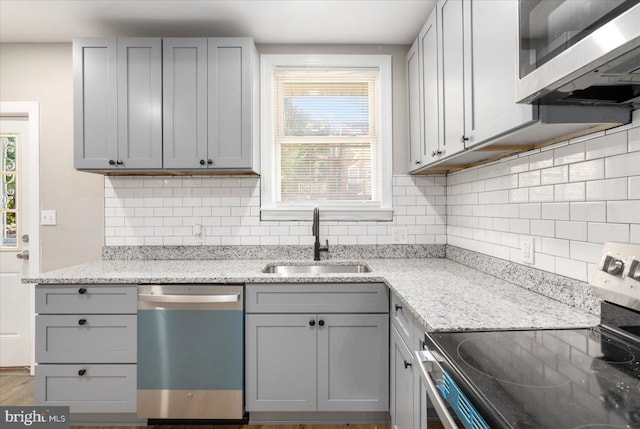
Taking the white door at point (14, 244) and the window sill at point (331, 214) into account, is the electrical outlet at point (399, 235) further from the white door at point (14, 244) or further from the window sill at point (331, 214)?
the white door at point (14, 244)

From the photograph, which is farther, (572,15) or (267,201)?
(267,201)

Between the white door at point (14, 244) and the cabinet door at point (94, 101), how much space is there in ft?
2.66

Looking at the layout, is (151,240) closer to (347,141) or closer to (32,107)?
(32,107)

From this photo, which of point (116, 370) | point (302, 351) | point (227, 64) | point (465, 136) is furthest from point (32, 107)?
point (465, 136)

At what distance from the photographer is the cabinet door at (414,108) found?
239 cm

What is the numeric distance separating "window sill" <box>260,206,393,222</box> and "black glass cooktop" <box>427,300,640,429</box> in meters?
1.65

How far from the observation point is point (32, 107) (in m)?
2.72

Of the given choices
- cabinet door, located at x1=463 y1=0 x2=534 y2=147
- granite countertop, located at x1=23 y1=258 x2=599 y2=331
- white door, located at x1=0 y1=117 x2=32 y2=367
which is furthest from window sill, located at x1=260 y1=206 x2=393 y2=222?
white door, located at x1=0 y1=117 x2=32 y2=367

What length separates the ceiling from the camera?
2230 mm

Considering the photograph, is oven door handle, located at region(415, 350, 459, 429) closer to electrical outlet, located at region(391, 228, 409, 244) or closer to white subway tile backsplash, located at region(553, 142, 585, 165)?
white subway tile backsplash, located at region(553, 142, 585, 165)

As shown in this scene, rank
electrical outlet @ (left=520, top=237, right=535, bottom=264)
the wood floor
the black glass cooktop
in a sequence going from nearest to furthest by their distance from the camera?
the black glass cooktop, electrical outlet @ (left=520, top=237, right=535, bottom=264), the wood floor

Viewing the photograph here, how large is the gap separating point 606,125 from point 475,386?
0.98 metres

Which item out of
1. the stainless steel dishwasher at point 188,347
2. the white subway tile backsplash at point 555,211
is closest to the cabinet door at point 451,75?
the white subway tile backsplash at point 555,211

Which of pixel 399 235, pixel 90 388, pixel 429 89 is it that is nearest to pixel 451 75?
pixel 429 89
